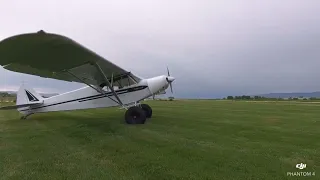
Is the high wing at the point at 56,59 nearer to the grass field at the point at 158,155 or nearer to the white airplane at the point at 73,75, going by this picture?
the white airplane at the point at 73,75


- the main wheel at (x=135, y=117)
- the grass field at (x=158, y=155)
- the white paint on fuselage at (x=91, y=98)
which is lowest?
the grass field at (x=158, y=155)

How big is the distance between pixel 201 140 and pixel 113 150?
248cm

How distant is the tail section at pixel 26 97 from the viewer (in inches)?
522

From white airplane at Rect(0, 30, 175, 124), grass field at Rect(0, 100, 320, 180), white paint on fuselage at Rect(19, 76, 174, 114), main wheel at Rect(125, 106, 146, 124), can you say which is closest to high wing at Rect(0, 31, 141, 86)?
white airplane at Rect(0, 30, 175, 124)

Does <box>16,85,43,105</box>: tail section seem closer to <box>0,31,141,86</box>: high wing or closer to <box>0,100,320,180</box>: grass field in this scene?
<box>0,31,141,86</box>: high wing

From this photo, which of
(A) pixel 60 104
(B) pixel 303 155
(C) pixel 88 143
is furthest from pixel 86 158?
(A) pixel 60 104

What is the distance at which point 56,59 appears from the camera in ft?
28.8

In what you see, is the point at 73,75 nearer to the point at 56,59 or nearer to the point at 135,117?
the point at 56,59

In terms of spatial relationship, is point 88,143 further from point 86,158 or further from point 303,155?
point 303,155

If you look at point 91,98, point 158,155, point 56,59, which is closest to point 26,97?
point 91,98

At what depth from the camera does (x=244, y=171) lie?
4.22m

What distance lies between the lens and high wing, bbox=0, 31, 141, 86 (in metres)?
6.85

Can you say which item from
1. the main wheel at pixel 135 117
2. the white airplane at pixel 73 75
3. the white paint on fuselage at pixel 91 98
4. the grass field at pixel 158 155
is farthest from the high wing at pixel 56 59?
the grass field at pixel 158 155

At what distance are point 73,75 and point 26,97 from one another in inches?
183
